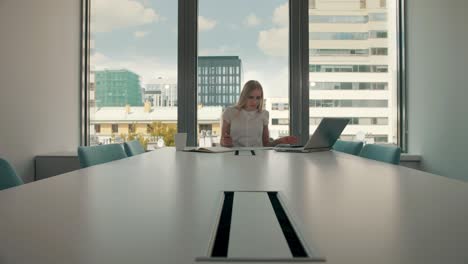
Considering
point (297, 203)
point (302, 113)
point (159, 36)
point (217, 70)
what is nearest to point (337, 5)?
point (302, 113)

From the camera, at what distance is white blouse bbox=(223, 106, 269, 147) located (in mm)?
3424

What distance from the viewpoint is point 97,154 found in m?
2.02

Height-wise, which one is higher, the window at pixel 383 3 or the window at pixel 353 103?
the window at pixel 383 3

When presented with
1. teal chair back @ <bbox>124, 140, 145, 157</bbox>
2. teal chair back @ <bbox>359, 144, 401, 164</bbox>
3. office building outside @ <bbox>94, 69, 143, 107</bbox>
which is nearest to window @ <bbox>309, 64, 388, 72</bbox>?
teal chair back @ <bbox>359, 144, 401, 164</bbox>

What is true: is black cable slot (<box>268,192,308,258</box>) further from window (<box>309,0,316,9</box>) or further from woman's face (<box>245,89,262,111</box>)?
window (<box>309,0,316,9</box>)

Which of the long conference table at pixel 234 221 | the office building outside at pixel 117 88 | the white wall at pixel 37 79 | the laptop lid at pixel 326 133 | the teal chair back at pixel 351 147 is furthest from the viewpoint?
the office building outside at pixel 117 88

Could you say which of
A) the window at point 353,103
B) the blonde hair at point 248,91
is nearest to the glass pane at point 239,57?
the window at point 353,103

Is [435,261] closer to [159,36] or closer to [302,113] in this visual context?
[302,113]

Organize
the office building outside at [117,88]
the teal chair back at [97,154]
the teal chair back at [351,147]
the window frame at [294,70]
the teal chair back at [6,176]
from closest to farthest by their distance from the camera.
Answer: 1. the teal chair back at [6,176]
2. the teal chair back at [97,154]
3. the teal chair back at [351,147]
4. the window frame at [294,70]
5. the office building outside at [117,88]

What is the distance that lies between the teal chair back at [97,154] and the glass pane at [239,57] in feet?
6.65

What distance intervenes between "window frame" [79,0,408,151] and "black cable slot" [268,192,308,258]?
3.56 m

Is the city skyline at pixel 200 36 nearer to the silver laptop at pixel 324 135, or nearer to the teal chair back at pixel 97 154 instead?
the silver laptop at pixel 324 135

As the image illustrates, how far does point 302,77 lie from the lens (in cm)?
422

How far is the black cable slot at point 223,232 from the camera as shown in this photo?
463 mm
